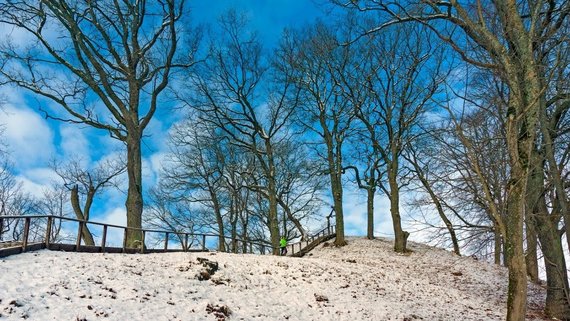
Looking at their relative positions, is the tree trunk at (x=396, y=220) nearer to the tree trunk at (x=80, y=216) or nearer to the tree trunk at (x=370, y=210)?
the tree trunk at (x=370, y=210)

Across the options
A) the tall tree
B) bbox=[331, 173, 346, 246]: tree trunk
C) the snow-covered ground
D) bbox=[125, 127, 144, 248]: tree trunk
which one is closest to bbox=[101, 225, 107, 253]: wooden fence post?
the snow-covered ground

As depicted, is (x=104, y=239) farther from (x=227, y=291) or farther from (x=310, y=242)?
(x=310, y=242)

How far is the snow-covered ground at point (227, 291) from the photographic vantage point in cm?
754

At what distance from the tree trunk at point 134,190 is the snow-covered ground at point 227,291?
8.85 feet

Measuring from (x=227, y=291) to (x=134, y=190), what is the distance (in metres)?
7.07

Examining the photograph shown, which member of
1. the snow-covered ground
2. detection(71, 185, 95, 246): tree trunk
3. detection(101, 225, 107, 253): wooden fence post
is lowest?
the snow-covered ground

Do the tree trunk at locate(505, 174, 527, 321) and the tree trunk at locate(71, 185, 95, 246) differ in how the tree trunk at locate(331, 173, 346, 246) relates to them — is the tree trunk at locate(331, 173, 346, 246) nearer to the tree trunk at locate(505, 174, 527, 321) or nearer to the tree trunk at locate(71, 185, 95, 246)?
the tree trunk at locate(71, 185, 95, 246)

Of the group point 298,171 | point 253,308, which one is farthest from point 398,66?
point 253,308

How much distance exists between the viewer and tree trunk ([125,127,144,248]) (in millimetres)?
14547

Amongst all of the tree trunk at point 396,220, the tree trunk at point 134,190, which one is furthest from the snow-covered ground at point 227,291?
the tree trunk at point 396,220

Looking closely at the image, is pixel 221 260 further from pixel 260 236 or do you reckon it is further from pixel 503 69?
pixel 260 236

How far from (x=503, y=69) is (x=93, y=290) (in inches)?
346

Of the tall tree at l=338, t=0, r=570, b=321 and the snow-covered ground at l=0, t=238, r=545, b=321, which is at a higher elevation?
the tall tree at l=338, t=0, r=570, b=321

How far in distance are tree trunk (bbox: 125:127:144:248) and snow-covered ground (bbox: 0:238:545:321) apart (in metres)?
2.70
